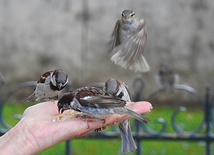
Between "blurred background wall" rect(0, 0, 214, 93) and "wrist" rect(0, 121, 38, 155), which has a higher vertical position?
"wrist" rect(0, 121, 38, 155)

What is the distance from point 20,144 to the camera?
2434mm

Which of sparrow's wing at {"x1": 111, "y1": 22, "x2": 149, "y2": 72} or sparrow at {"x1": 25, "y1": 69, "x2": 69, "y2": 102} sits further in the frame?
sparrow's wing at {"x1": 111, "y1": 22, "x2": 149, "y2": 72}

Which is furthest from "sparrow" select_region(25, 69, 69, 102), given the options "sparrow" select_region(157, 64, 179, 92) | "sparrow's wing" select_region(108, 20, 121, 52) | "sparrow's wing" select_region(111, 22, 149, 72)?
"sparrow" select_region(157, 64, 179, 92)

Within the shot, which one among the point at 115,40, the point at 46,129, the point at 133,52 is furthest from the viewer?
the point at 115,40

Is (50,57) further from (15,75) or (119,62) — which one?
(119,62)

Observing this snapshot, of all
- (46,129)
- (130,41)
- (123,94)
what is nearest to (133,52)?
(130,41)

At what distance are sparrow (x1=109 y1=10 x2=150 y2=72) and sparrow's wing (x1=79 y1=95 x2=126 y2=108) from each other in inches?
33.6

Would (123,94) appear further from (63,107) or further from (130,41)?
(130,41)

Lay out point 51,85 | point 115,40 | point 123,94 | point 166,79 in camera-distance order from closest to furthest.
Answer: point 123,94 < point 51,85 < point 115,40 < point 166,79

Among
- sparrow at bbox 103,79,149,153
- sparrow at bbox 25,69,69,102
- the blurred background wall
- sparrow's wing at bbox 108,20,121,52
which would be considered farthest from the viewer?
the blurred background wall

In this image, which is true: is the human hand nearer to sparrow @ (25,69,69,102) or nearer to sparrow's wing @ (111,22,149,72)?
sparrow @ (25,69,69,102)

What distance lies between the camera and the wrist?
7.89 feet

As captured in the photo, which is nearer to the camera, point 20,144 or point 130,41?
point 20,144

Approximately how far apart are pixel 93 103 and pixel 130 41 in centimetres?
99
